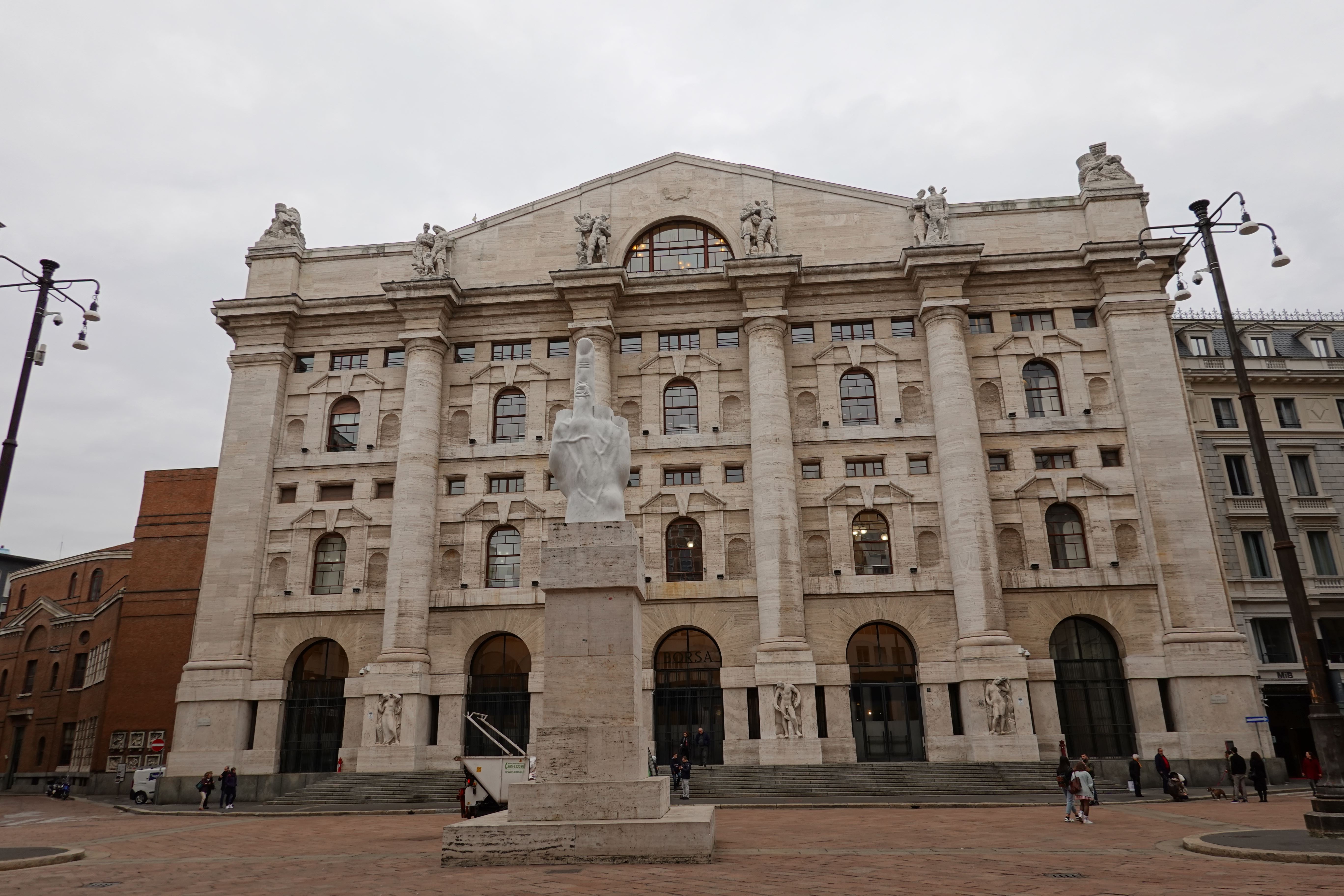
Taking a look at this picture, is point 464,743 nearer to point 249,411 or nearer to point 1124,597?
point 249,411

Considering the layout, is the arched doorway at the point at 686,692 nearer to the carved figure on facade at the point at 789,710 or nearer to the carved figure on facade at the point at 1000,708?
Result: the carved figure on facade at the point at 789,710

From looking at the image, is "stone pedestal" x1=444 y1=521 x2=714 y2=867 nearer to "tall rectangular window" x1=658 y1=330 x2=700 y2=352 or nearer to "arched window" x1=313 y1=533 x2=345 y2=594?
"tall rectangular window" x1=658 y1=330 x2=700 y2=352

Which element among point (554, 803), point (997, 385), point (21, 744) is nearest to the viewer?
point (554, 803)

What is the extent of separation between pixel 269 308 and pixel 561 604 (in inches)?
1269

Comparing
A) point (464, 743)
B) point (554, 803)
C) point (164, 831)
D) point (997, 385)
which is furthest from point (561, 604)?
point (997, 385)

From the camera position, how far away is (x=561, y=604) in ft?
50.7

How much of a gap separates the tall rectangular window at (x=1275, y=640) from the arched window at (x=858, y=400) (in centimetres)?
2091

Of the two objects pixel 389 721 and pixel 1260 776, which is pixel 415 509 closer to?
pixel 389 721

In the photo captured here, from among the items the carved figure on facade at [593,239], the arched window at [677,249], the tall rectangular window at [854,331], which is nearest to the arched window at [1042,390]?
the tall rectangular window at [854,331]

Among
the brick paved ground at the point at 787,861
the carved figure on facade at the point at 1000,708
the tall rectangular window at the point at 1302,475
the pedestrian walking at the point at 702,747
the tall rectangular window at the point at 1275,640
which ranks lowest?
the brick paved ground at the point at 787,861

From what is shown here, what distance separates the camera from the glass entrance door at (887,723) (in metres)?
34.8

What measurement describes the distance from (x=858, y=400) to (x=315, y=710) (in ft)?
86.4

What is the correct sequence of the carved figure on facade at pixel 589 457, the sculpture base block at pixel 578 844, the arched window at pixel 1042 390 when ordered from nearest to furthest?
1. the sculpture base block at pixel 578 844
2. the carved figure on facade at pixel 589 457
3. the arched window at pixel 1042 390

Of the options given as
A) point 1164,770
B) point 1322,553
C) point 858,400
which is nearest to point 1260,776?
point 1164,770
